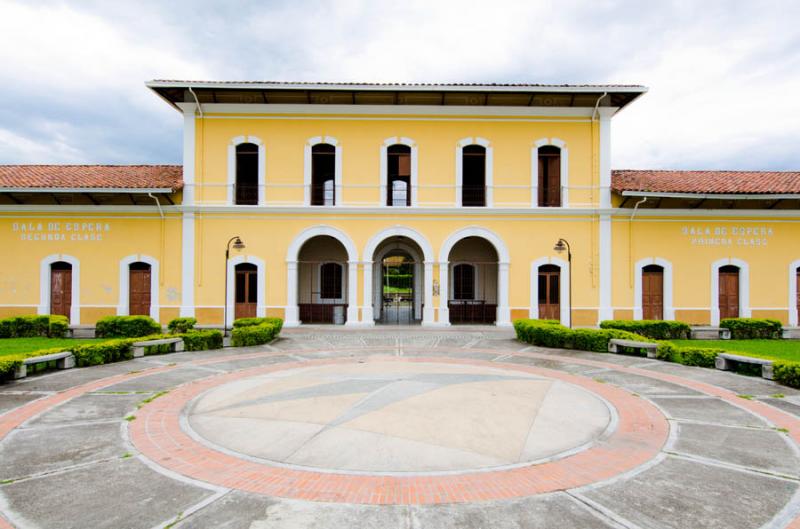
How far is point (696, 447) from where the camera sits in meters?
5.50

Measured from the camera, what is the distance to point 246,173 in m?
20.4

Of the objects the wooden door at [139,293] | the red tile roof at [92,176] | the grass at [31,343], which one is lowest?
the grass at [31,343]

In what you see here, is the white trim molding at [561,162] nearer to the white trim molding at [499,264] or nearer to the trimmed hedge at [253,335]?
the white trim molding at [499,264]

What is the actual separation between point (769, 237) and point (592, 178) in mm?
8020

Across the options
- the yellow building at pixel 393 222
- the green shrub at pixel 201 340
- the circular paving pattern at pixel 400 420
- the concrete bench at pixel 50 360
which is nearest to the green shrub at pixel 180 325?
the green shrub at pixel 201 340

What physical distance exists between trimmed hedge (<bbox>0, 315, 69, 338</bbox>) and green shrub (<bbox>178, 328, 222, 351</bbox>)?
577cm

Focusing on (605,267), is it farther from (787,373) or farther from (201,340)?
(201,340)

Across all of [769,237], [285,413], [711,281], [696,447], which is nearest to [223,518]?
[285,413]

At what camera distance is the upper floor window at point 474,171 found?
19.5 metres

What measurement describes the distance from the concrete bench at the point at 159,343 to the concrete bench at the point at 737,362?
13603 mm

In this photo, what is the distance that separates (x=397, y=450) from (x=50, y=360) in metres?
8.83

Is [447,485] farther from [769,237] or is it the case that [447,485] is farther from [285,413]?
[769,237]

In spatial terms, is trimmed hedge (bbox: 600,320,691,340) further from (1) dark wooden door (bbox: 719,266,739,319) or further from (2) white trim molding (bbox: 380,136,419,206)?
(2) white trim molding (bbox: 380,136,419,206)

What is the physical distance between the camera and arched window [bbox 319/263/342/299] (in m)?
21.6
